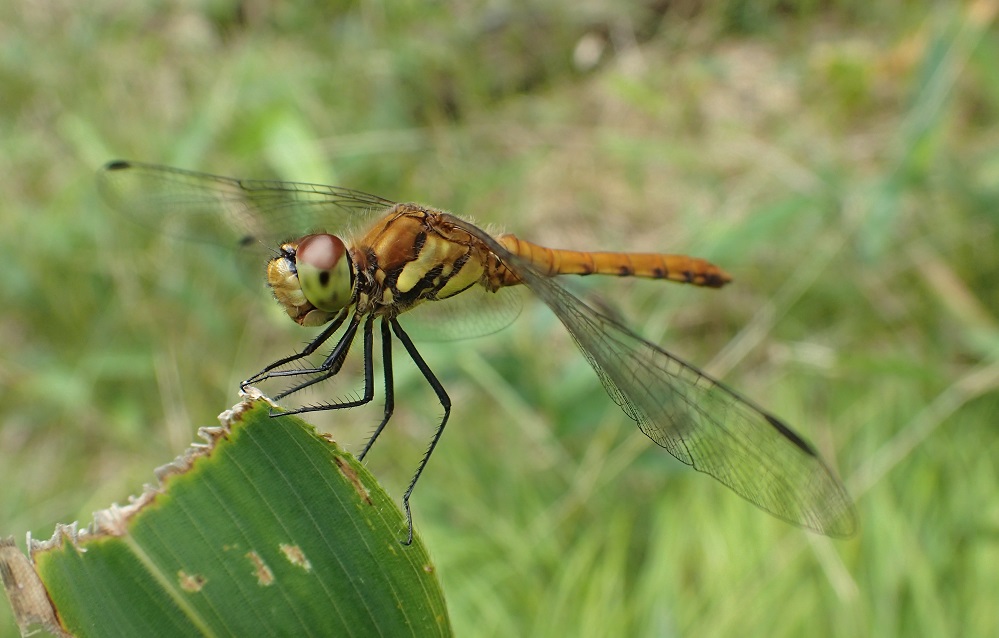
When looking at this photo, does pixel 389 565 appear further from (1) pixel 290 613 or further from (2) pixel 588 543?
(2) pixel 588 543

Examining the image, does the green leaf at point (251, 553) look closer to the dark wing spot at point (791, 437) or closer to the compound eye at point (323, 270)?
the compound eye at point (323, 270)

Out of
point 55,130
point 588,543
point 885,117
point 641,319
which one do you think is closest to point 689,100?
point 885,117

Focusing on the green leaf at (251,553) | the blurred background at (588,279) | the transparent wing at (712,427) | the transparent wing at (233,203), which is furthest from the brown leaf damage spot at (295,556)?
the blurred background at (588,279)

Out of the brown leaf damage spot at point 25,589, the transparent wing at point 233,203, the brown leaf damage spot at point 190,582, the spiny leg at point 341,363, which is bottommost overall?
the brown leaf damage spot at point 190,582

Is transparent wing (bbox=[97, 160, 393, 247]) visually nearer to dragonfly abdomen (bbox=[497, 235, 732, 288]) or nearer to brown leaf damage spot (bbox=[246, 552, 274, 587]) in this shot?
dragonfly abdomen (bbox=[497, 235, 732, 288])

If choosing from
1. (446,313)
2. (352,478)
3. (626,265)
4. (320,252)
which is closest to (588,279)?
(626,265)

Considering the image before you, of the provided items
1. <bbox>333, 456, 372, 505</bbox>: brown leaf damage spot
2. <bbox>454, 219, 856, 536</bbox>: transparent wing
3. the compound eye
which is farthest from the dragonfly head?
<bbox>333, 456, 372, 505</bbox>: brown leaf damage spot

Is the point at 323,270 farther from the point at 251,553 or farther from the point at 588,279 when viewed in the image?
the point at 588,279
